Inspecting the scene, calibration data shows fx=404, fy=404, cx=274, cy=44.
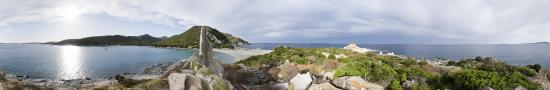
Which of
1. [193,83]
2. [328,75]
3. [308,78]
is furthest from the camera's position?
[328,75]

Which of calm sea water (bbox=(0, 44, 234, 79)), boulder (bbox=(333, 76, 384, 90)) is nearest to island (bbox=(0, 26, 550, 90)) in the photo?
boulder (bbox=(333, 76, 384, 90))

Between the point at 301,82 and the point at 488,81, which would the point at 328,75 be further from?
the point at 488,81

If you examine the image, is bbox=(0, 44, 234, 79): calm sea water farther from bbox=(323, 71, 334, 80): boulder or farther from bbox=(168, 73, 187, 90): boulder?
bbox=(168, 73, 187, 90): boulder

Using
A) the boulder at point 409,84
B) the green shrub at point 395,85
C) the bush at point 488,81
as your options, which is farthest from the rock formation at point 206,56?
the bush at point 488,81

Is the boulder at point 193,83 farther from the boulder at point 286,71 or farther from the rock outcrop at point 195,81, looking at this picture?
the boulder at point 286,71

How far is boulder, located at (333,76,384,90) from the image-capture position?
2867 cm

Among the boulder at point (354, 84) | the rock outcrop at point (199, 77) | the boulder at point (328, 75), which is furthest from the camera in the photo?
the boulder at point (328, 75)

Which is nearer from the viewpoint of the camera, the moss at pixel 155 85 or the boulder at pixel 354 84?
the moss at pixel 155 85

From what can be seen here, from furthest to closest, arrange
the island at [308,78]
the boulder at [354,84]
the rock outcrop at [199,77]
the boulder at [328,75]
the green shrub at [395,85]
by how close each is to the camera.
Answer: the boulder at [328,75] < the green shrub at [395,85] < the boulder at [354,84] < the island at [308,78] < the rock outcrop at [199,77]

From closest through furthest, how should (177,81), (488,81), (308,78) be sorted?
(177,81), (488,81), (308,78)

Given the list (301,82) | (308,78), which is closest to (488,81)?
(308,78)

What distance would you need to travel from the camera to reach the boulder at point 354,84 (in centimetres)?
2867

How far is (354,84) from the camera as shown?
95.3 feet

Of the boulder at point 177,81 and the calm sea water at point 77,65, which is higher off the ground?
the boulder at point 177,81
